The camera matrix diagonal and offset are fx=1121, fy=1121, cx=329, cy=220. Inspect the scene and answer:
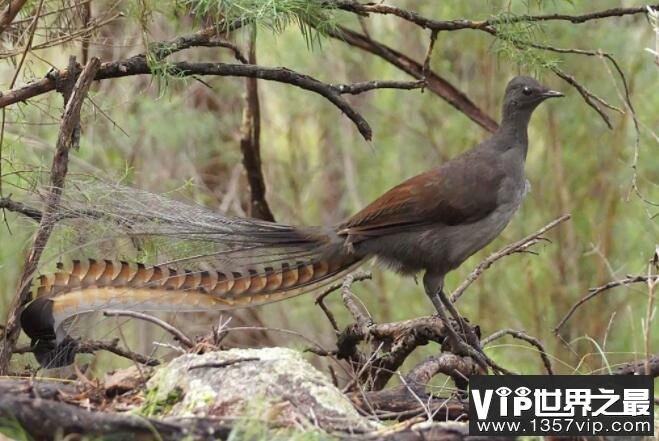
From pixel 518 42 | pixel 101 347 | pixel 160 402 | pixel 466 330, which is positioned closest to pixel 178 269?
pixel 101 347

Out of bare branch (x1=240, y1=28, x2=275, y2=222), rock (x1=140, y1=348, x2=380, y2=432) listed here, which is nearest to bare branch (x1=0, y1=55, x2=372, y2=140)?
bare branch (x1=240, y1=28, x2=275, y2=222)

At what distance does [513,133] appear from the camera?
5262 millimetres

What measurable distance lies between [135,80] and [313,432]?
520 centimetres

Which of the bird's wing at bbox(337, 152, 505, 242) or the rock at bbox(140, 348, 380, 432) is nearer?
the rock at bbox(140, 348, 380, 432)

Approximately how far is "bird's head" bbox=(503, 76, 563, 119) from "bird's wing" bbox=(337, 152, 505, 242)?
44 centimetres

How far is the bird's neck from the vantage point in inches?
206

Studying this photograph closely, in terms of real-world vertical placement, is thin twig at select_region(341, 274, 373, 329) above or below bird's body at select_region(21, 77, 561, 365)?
below

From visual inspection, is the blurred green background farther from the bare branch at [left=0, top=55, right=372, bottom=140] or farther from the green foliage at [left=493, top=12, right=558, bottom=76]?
the bare branch at [left=0, top=55, right=372, bottom=140]

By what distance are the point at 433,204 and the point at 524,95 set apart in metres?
0.76

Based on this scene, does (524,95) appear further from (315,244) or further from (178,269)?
(178,269)

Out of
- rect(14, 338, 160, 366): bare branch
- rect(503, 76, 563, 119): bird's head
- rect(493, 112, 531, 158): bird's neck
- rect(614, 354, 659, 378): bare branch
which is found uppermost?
rect(503, 76, 563, 119): bird's head

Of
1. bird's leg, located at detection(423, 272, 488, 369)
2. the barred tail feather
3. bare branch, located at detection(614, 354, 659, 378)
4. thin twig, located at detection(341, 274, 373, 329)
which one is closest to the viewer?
bare branch, located at detection(614, 354, 659, 378)

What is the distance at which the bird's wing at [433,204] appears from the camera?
4941 mm

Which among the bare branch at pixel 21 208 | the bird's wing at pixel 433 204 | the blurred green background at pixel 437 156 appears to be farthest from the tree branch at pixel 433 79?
the bare branch at pixel 21 208
